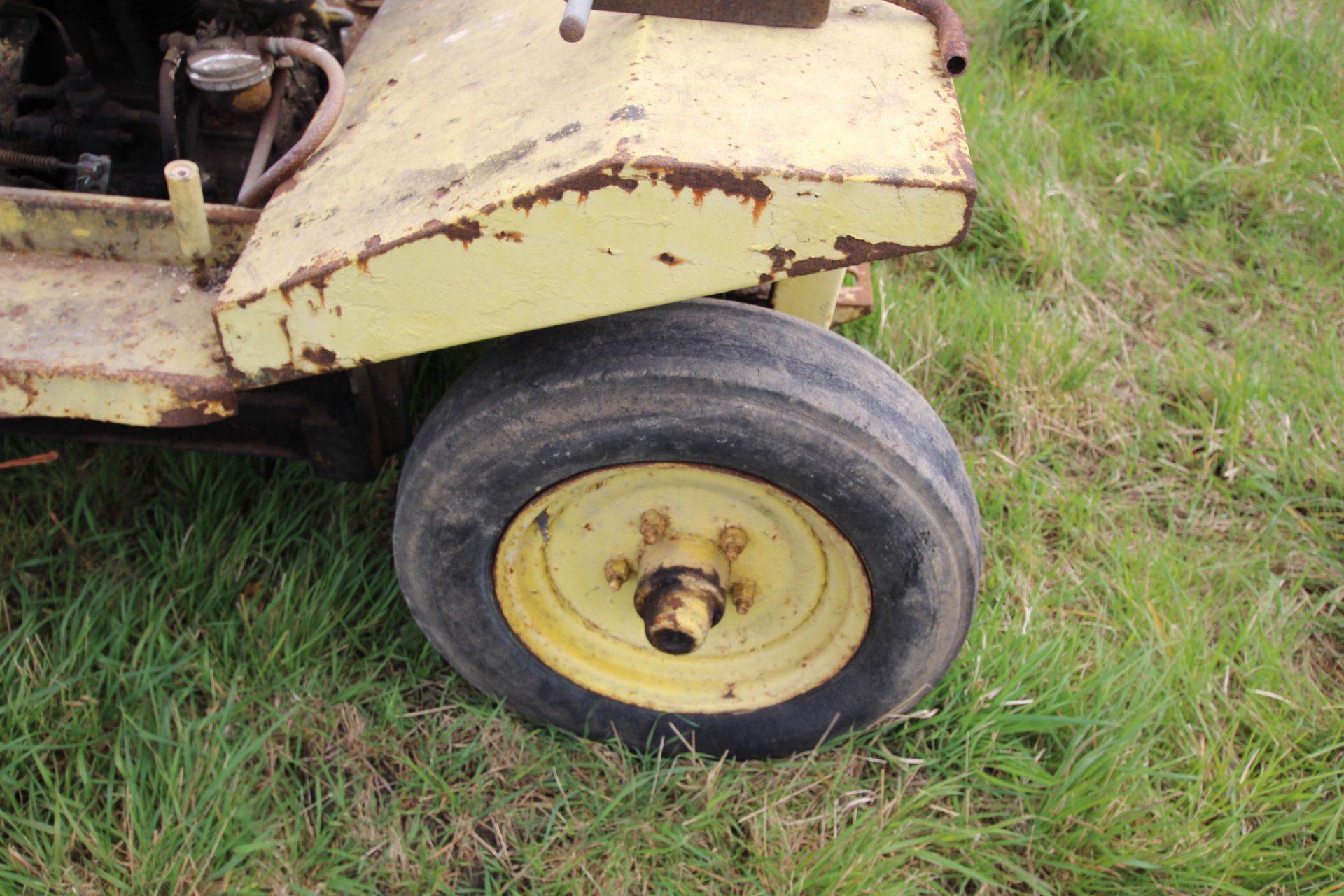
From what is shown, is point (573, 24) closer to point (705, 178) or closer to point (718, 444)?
point (705, 178)

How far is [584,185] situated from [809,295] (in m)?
0.73

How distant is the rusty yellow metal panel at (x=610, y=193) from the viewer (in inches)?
47.6

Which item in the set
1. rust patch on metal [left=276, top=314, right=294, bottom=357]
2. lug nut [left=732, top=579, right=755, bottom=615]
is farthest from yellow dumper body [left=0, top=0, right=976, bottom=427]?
lug nut [left=732, top=579, right=755, bottom=615]

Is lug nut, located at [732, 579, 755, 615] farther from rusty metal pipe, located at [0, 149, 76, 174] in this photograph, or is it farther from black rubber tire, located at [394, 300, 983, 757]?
rusty metal pipe, located at [0, 149, 76, 174]

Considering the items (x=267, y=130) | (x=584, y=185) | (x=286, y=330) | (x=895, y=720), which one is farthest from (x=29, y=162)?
(x=895, y=720)

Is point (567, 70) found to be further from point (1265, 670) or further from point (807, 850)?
point (1265, 670)

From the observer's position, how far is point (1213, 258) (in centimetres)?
292

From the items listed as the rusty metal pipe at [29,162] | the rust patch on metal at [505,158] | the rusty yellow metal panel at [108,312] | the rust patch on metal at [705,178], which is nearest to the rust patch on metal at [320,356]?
the rusty yellow metal panel at [108,312]

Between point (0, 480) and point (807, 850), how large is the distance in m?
1.63

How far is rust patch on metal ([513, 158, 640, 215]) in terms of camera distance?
46.6 inches

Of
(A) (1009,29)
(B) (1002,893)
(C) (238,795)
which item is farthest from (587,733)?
(A) (1009,29)

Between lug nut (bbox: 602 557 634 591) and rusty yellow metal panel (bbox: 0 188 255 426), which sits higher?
rusty yellow metal panel (bbox: 0 188 255 426)

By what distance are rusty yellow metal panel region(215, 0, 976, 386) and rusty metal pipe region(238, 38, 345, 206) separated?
5 centimetres

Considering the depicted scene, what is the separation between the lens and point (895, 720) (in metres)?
1.80
